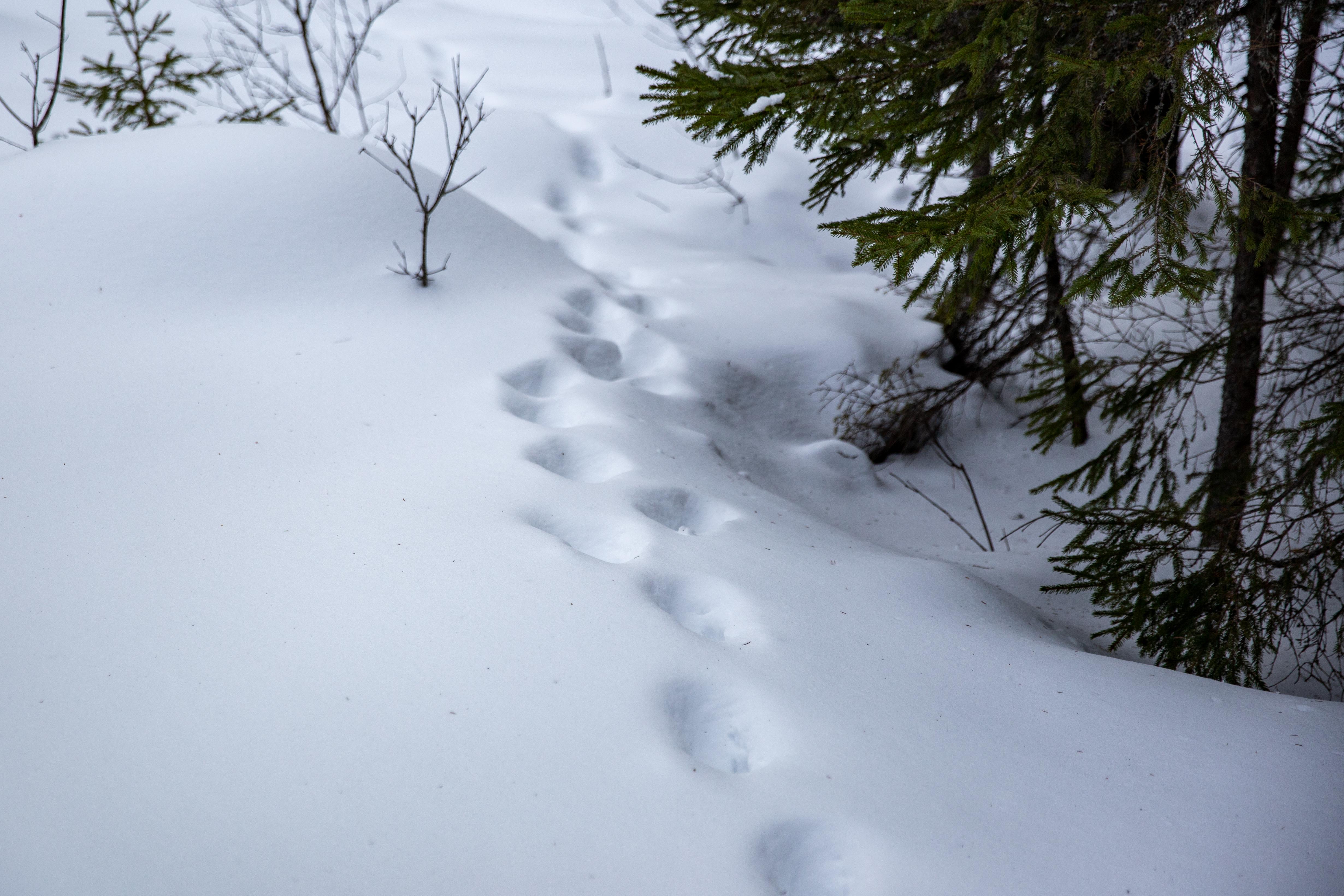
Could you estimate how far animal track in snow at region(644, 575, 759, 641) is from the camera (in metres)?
2.06

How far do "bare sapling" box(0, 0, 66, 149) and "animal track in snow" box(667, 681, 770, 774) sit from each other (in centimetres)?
426

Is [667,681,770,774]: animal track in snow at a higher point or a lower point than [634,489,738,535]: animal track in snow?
higher

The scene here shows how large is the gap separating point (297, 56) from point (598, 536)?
1061 centimetres

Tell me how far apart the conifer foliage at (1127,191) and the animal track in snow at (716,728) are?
110 centimetres

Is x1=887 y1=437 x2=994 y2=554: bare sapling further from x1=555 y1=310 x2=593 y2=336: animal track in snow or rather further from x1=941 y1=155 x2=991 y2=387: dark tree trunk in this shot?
x1=555 y1=310 x2=593 y2=336: animal track in snow

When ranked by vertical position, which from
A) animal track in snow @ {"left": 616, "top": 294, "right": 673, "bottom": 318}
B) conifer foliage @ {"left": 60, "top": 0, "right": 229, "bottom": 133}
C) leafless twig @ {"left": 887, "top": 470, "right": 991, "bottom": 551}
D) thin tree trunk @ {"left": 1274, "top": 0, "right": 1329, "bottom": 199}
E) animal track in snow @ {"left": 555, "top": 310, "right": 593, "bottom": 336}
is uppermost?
thin tree trunk @ {"left": 1274, "top": 0, "right": 1329, "bottom": 199}

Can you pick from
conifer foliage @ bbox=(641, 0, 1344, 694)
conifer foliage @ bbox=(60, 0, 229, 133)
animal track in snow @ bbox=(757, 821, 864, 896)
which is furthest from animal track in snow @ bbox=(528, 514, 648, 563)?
conifer foliage @ bbox=(60, 0, 229, 133)

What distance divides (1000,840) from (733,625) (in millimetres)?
796

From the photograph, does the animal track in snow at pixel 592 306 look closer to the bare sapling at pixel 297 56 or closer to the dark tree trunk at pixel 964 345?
the dark tree trunk at pixel 964 345

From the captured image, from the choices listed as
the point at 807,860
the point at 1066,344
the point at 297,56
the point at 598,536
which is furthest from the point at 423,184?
the point at 297,56

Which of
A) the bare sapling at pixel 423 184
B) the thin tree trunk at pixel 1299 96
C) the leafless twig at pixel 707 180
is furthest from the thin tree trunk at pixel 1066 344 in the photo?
the leafless twig at pixel 707 180

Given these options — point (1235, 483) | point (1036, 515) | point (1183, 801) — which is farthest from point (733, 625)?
point (1036, 515)

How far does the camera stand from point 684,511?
8.95 ft

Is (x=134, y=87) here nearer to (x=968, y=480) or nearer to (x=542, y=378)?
(x=542, y=378)
